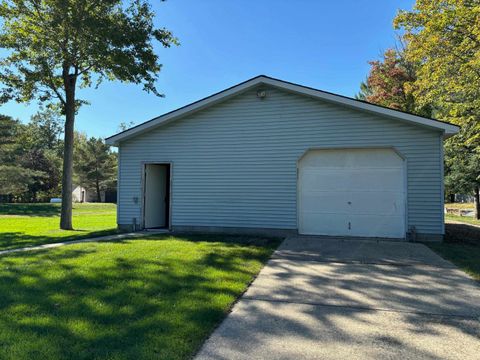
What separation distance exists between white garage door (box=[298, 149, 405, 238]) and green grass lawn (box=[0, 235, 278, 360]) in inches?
116

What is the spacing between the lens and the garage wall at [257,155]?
898cm

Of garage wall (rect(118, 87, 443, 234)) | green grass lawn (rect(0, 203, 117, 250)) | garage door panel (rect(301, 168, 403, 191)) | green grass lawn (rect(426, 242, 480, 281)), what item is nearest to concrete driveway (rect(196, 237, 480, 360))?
green grass lawn (rect(426, 242, 480, 281))

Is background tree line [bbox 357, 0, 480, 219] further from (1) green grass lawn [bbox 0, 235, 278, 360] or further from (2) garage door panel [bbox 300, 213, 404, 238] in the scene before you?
(1) green grass lawn [bbox 0, 235, 278, 360]

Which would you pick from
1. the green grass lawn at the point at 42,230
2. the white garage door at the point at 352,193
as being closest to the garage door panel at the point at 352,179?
the white garage door at the point at 352,193

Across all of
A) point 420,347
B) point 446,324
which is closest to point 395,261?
point 446,324

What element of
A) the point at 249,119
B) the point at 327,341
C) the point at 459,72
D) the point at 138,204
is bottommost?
the point at 327,341

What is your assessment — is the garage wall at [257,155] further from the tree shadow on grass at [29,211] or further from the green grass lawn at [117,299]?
the tree shadow on grass at [29,211]

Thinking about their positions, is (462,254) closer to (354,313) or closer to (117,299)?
(354,313)

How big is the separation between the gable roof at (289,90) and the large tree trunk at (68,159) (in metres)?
2.46

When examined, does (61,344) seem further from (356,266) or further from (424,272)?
(424,272)

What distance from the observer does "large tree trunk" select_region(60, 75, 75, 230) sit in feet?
42.1

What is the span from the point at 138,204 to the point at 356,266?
24.9 feet

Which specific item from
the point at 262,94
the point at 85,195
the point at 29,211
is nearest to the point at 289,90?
the point at 262,94

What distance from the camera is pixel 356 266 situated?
249 inches
